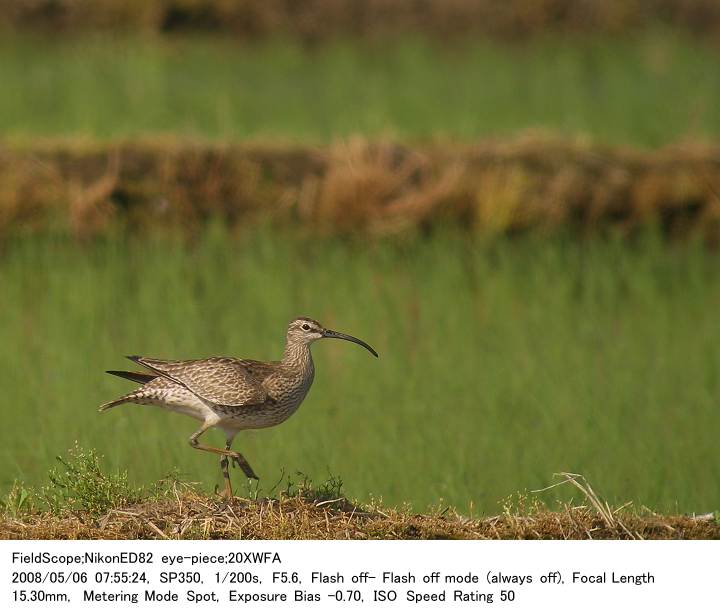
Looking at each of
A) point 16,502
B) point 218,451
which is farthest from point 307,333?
point 16,502

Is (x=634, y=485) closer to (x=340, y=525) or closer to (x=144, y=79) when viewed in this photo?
(x=340, y=525)

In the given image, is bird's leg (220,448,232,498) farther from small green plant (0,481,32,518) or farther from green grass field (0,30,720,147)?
green grass field (0,30,720,147)

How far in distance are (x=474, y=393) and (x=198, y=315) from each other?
5.70 feet

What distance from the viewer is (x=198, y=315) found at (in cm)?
862

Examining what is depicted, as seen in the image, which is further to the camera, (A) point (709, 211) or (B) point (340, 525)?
(A) point (709, 211)

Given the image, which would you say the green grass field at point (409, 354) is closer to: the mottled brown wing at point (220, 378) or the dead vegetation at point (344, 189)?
the dead vegetation at point (344, 189)

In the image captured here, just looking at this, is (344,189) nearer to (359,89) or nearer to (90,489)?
(359,89)

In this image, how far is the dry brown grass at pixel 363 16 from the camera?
1443 centimetres

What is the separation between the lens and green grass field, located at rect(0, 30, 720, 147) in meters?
11.1

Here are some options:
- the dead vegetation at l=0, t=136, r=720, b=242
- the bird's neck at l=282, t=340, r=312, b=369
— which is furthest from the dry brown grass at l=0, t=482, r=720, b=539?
the dead vegetation at l=0, t=136, r=720, b=242

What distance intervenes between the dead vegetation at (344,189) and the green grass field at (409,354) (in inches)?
8.4

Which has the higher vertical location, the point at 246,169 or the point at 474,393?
the point at 246,169
